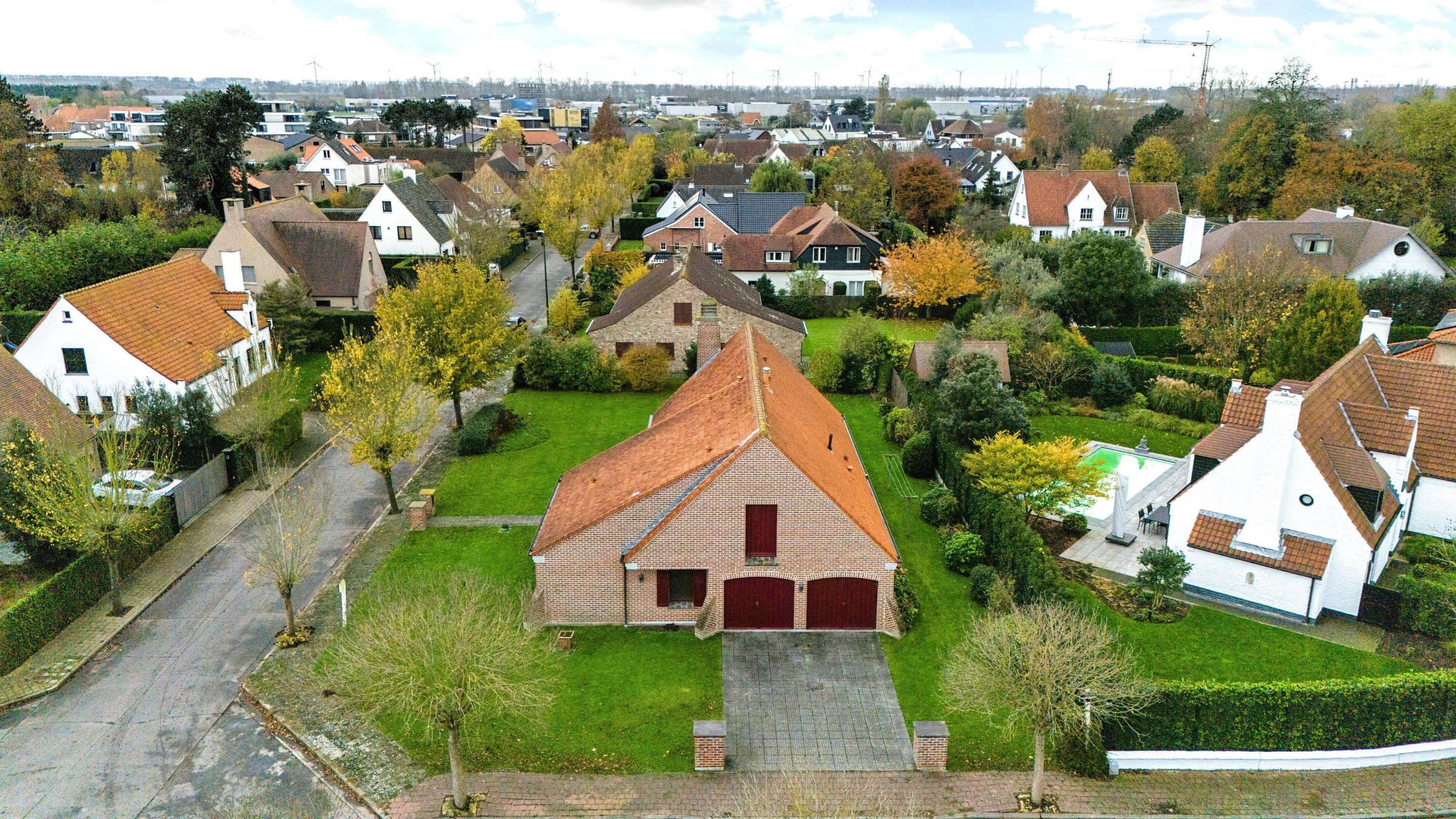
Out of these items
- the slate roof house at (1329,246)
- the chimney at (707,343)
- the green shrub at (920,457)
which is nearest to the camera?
the green shrub at (920,457)

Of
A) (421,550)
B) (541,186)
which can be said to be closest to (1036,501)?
(421,550)

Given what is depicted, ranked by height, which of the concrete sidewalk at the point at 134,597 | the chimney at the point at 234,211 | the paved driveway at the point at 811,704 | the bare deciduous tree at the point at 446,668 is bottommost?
the paved driveway at the point at 811,704

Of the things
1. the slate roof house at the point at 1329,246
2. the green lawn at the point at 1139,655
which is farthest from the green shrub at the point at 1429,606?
the slate roof house at the point at 1329,246

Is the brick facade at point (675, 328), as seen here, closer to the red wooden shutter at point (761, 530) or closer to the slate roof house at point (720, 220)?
the red wooden shutter at point (761, 530)

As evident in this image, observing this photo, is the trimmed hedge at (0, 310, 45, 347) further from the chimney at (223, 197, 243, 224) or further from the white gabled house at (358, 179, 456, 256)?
the white gabled house at (358, 179, 456, 256)

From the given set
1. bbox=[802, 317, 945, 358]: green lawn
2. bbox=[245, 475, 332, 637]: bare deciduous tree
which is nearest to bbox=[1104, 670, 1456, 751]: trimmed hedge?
bbox=[245, 475, 332, 637]: bare deciduous tree

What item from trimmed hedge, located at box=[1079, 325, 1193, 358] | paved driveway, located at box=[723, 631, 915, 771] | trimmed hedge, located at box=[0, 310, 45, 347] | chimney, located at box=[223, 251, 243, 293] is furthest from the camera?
trimmed hedge, located at box=[1079, 325, 1193, 358]

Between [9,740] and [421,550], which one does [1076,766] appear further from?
[9,740]

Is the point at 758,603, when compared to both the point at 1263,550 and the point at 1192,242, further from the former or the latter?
the point at 1192,242
